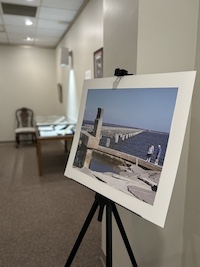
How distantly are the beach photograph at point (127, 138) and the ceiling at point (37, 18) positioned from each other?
300 cm

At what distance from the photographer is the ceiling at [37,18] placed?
347 centimetres

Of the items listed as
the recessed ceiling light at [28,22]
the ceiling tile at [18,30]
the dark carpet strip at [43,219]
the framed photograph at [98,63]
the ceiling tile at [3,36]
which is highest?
the ceiling tile at [3,36]

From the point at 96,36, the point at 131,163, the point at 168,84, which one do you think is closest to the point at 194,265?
the point at 131,163

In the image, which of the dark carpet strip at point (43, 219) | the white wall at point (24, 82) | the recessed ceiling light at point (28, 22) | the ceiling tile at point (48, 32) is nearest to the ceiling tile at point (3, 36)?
the white wall at point (24, 82)

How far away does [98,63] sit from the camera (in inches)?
120

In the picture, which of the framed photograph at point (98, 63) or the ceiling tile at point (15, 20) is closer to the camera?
the framed photograph at point (98, 63)

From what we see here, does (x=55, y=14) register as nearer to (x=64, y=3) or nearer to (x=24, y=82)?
(x=64, y=3)

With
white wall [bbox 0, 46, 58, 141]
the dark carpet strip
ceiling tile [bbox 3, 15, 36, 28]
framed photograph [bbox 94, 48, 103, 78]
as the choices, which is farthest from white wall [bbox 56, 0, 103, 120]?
the dark carpet strip

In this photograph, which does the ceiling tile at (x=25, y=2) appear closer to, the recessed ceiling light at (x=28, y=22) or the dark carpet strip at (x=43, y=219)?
the recessed ceiling light at (x=28, y=22)

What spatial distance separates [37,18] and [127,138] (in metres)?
4.01

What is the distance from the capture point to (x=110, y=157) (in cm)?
103

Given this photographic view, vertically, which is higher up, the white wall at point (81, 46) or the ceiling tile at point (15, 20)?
the ceiling tile at point (15, 20)

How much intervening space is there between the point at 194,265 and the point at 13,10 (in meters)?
4.31

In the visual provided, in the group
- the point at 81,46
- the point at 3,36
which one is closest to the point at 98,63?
the point at 81,46
